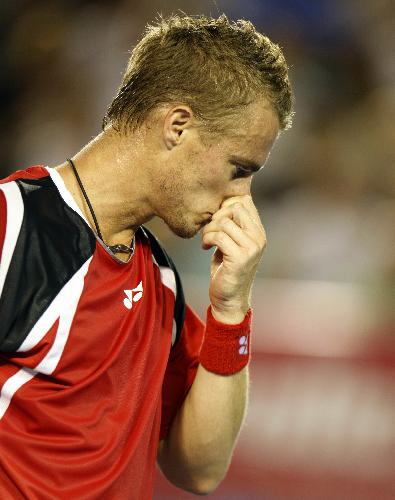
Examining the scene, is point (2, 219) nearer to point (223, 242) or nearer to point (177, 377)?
point (223, 242)

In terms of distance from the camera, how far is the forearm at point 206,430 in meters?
1.96

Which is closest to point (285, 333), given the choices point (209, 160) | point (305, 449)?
point (305, 449)

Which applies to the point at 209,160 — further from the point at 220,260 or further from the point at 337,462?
the point at 337,462

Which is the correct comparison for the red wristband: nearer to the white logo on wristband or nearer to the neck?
the white logo on wristband

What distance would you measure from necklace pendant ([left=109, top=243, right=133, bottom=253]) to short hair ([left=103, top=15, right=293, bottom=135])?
252 mm

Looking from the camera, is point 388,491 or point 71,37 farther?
point 71,37

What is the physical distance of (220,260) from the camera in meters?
1.96

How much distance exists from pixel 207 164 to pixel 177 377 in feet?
1.75

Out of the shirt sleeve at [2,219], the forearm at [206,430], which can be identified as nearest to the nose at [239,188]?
the forearm at [206,430]

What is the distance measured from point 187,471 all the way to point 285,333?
191 cm

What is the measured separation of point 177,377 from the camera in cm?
205

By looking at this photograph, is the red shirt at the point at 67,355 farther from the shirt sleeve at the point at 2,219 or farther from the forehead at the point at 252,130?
the forehead at the point at 252,130

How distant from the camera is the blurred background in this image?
11.7 ft

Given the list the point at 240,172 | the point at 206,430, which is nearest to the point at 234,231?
the point at 240,172
